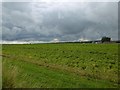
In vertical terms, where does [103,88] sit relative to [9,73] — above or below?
below

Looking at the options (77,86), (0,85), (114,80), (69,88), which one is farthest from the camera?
(114,80)

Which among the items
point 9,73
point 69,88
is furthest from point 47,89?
point 9,73

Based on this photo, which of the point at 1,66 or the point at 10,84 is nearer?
the point at 10,84

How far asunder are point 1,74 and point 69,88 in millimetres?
7346

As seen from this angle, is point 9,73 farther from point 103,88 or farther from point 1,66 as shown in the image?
point 103,88

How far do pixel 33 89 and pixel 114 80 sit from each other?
14527mm

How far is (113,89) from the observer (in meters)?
20.0

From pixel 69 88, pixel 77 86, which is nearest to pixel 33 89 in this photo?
pixel 69 88

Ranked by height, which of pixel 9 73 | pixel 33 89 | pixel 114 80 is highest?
pixel 9 73

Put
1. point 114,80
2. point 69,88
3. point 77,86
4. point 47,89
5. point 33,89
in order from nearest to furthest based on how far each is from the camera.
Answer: point 33,89, point 47,89, point 69,88, point 77,86, point 114,80

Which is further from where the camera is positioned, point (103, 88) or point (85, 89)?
point (103, 88)

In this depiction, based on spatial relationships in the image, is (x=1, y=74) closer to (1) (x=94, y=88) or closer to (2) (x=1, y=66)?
(2) (x=1, y=66)

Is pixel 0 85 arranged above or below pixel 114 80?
above

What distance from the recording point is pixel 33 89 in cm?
1148
